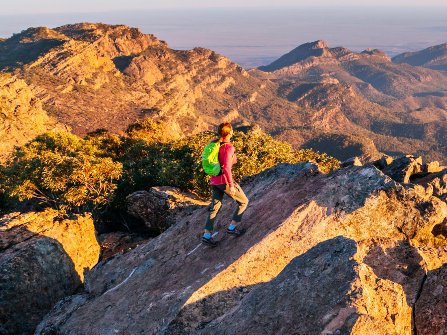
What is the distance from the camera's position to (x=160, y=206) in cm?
2734

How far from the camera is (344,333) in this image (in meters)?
8.26

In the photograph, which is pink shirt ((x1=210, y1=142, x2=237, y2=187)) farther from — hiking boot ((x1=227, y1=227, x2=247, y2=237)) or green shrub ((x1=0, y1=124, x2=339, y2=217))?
green shrub ((x1=0, y1=124, x2=339, y2=217))

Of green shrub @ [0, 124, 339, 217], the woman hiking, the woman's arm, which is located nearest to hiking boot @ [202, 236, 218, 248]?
the woman hiking

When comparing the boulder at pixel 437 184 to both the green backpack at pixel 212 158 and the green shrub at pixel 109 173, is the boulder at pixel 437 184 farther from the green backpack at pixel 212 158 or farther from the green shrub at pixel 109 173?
the green shrub at pixel 109 173

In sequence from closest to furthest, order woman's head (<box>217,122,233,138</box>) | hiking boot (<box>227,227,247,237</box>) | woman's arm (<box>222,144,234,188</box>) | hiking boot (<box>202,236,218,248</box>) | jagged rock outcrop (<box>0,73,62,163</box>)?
woman's head (<box>217,122,233,138</box>) < woman's arm (<box>222,144,234,188</box>) < hiking boot (<box>227,227,247,237</box>) < hiking boot (<box>202,236,218,248</box>) < jagged rock outcrop (<box>0,73,62,163</box>)

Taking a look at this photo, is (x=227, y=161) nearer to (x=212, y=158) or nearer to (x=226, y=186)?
(x=212, y=158)

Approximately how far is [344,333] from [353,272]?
5.81ft

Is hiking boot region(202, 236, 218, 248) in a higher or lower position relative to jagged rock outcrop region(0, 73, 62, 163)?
higher

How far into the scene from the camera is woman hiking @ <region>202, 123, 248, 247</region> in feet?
46.4

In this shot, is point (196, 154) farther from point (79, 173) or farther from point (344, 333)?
point (344, 333)

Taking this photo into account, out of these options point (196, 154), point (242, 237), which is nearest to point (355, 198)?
point (242, 237)

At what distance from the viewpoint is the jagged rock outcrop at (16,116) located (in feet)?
339

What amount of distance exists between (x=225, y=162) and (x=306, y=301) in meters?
6.08

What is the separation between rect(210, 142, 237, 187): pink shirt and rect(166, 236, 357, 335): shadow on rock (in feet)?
14.6
